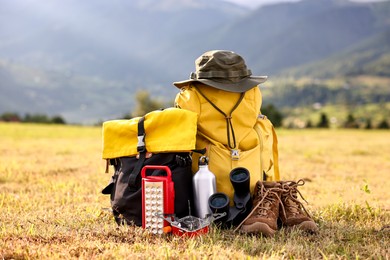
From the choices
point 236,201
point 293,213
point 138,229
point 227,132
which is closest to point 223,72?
point 227,132

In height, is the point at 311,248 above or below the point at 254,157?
below

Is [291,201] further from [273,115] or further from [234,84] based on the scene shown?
[273,115]

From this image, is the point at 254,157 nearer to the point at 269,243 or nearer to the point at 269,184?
the point at 269,184

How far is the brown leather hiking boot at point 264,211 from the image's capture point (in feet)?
17.1

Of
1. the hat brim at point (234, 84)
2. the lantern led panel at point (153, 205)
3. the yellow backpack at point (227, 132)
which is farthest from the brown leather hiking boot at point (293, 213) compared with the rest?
the lantern led panel at point (153, 205)

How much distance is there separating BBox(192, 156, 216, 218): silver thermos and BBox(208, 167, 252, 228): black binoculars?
0.39 feet

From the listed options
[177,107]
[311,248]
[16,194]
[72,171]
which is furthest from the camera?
[72,171]

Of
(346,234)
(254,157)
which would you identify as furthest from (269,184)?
(346,234)

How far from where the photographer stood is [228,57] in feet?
20.3

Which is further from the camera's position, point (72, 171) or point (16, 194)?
point (72, 171)

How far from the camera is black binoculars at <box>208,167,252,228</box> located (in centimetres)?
545

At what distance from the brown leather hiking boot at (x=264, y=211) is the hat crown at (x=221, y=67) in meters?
1.28

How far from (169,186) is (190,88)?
53.3 inches

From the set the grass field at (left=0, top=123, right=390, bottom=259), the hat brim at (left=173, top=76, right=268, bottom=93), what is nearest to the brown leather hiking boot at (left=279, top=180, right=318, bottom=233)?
the grass field at (left=0, top=123, right=390, bottom=259)
